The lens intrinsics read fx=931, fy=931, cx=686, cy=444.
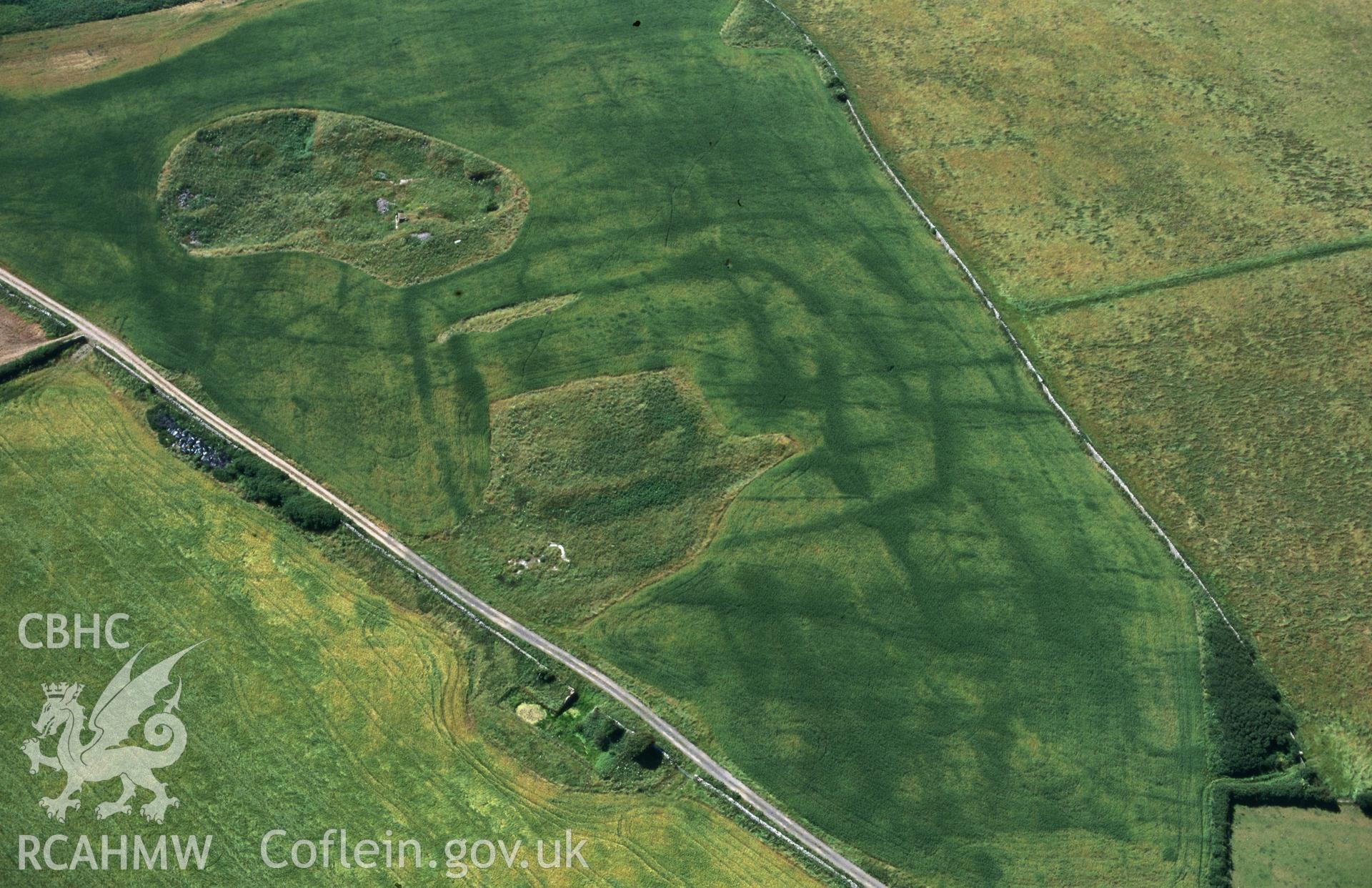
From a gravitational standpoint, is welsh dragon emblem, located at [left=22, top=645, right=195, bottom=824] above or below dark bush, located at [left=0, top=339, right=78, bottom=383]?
below

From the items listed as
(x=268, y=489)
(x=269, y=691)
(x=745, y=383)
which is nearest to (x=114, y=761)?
(x=269, y=691)

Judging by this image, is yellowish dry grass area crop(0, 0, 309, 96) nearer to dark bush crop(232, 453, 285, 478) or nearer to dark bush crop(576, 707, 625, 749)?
dark bush crop(232, 453, 285, 478)

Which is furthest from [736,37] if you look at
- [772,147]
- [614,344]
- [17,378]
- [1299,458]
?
[17,378]

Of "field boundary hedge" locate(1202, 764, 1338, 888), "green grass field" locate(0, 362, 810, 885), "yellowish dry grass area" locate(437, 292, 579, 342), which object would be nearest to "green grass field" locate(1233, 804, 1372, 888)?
"field boundary hedge" locate(1202, 764, 1338, 888)

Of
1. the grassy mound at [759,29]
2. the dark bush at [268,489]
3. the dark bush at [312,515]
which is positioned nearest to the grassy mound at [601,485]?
the dark bush at [312,515]

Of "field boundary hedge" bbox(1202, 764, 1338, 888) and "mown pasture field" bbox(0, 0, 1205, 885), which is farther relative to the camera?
"mown pasture field" bbox(0, 0, 1205, 885)

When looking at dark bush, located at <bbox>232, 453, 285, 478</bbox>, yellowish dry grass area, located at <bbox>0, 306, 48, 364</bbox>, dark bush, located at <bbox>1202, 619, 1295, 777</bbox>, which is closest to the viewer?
dark bush, located at <bbox>1202, 619, 1295, 777</bbox>

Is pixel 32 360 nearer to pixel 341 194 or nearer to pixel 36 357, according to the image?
pixel 36 357

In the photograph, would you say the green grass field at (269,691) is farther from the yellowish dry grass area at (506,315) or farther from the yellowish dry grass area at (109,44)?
the yellowish dry grass area at (109,44)
